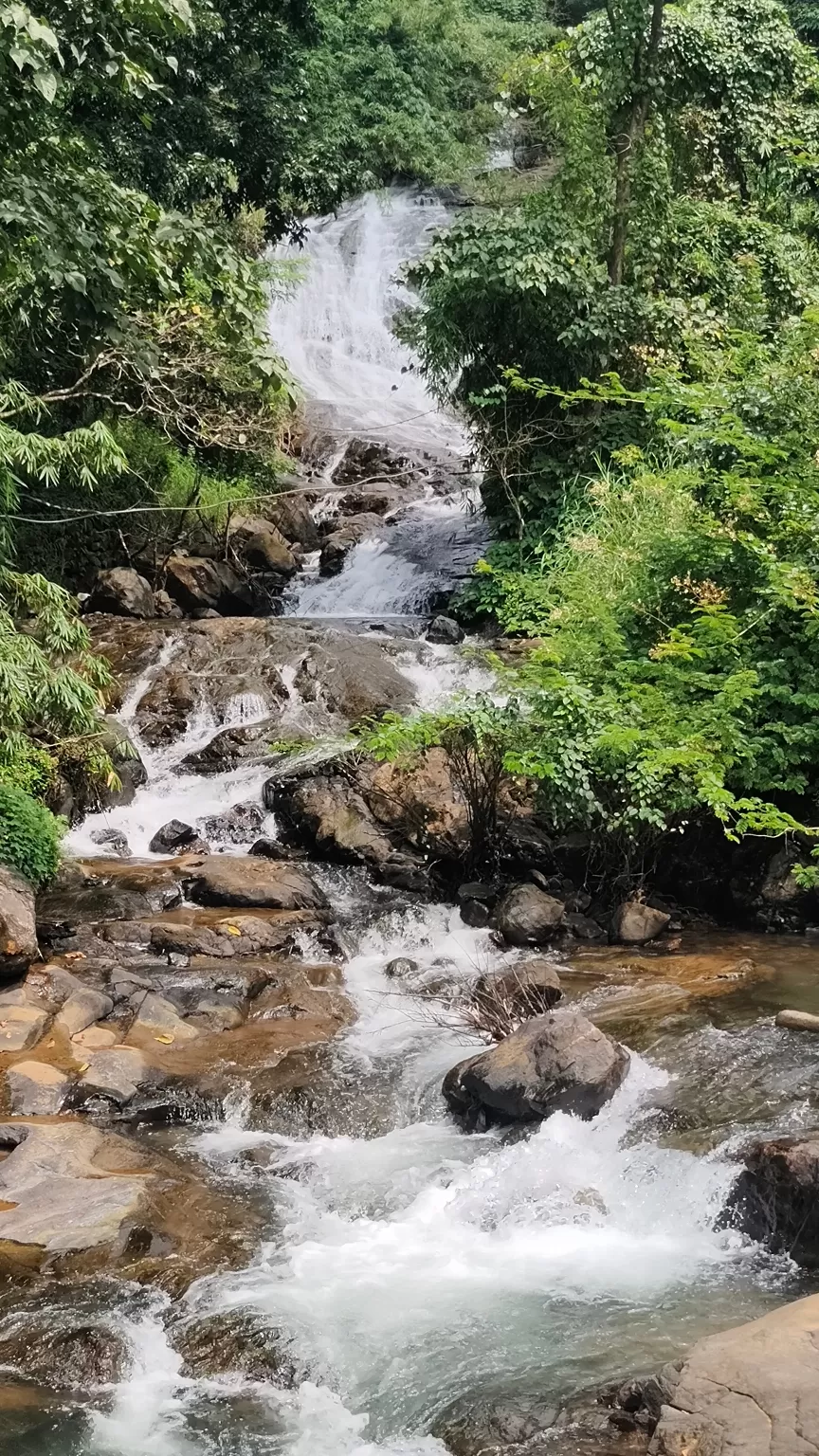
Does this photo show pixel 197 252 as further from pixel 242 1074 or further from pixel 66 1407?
pixel 66 1407

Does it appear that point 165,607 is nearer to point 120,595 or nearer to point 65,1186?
point 120,595

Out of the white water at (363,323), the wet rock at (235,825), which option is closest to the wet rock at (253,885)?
the wet rock at (235,825)

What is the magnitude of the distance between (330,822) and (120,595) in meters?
5.62

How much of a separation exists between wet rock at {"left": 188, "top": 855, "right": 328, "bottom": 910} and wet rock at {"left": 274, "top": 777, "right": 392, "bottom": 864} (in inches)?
18.2

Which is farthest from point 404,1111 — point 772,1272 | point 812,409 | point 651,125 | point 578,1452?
point 651,125

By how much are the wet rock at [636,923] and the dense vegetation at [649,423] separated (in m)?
0.32

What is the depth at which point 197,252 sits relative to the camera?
6207 mm

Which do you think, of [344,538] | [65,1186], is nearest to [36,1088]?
[65,1186]

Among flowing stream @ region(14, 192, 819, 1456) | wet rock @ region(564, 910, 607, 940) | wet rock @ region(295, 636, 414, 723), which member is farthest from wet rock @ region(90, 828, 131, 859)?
wet rock @ region(564, 910, 607, 940)

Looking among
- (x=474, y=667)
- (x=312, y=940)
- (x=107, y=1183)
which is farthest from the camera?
(x=474, y=667)

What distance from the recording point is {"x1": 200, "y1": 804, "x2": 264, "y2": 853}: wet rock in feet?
32.1

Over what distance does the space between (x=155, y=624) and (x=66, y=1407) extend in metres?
10.2

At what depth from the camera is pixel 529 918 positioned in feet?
26.1

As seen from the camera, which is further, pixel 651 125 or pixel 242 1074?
pixel 651 125
